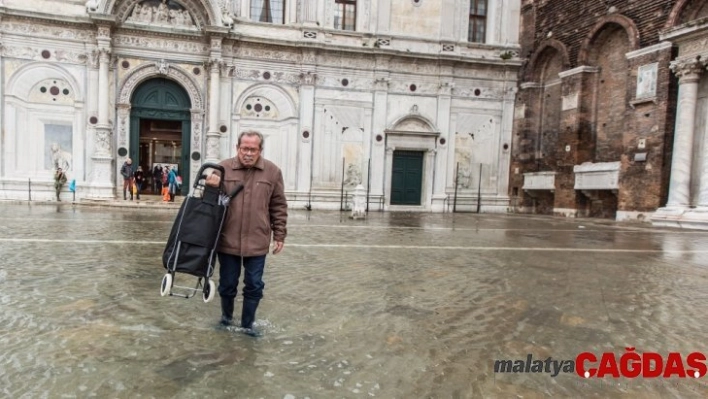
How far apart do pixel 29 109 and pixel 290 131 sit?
10051mm

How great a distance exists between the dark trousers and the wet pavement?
0.35 meters

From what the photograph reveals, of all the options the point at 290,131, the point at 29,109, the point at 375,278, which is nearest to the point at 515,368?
the point at 375,278

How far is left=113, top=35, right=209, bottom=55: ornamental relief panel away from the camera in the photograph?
18.7m

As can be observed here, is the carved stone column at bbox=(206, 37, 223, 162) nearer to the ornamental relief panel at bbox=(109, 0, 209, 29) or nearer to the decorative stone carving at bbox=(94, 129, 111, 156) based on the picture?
the ornamental relief panel at bbox=(109, 0, 209, 29)

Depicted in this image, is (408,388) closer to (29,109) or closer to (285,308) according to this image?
(285,308)

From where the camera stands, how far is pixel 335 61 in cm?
2045

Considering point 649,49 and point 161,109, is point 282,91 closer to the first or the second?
point 161,109

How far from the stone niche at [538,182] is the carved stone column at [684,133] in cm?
544

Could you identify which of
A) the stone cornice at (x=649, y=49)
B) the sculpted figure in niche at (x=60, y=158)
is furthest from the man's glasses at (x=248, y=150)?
the sculpted figure in niche at (x=60, y=158)

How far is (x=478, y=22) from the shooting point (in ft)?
72.5

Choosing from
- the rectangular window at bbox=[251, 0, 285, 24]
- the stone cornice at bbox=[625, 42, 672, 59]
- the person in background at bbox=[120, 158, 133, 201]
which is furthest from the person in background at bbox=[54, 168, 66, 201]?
the stone cornice at bbox=[625, 42, 672, 59]

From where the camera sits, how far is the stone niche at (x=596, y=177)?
1698 centimetres

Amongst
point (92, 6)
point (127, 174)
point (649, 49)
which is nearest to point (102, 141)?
point (127, 174)

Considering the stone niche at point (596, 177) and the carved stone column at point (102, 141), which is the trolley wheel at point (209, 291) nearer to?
the carved stone column at point (102, 141)
